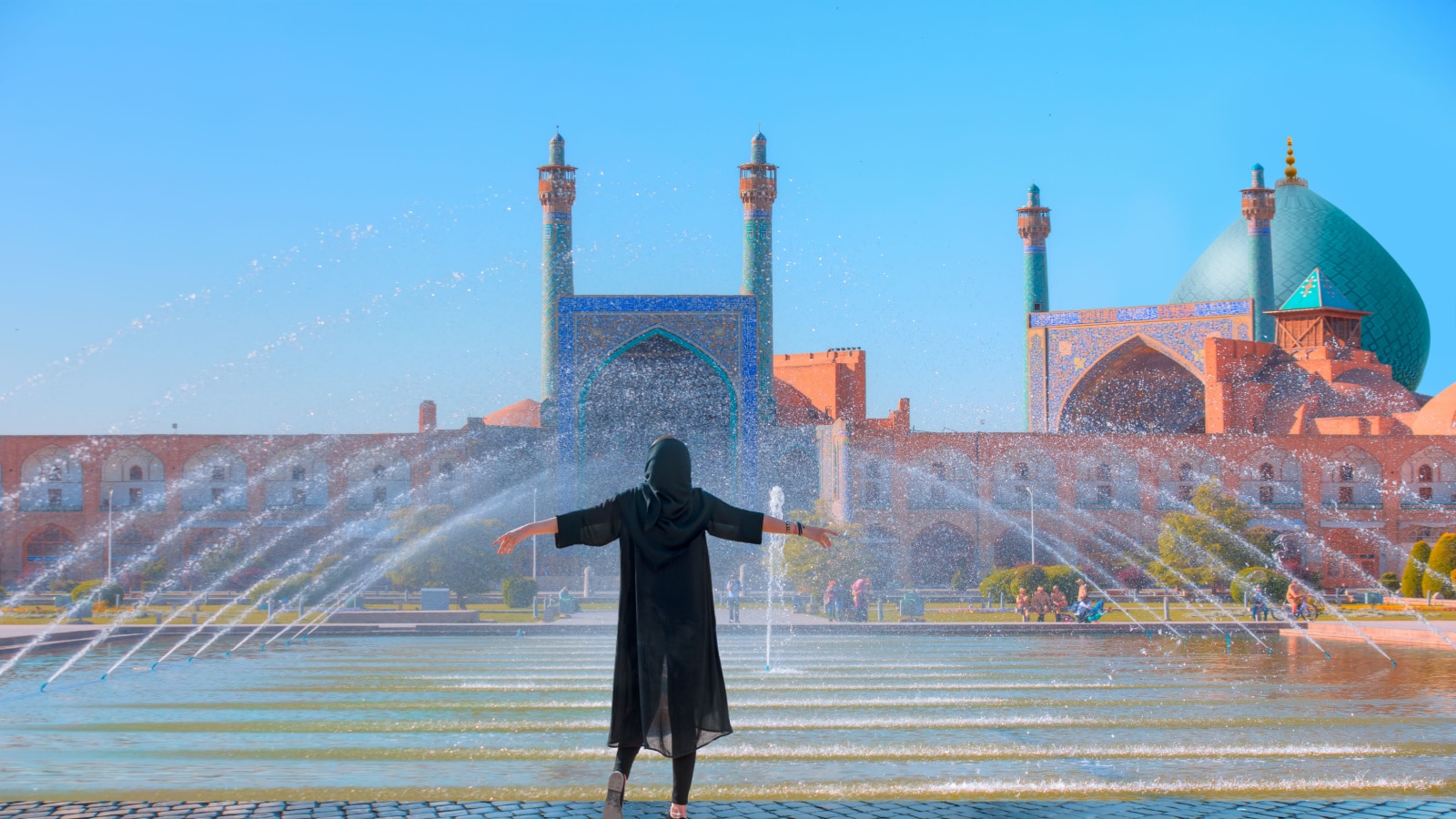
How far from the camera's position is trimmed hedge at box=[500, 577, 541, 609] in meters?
18.2

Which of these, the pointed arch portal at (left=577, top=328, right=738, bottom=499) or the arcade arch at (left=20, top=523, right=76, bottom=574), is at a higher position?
the pointed arch portal at (left=577, top=328, right=738, bottom=499)

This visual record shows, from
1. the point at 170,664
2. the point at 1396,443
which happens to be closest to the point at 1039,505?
the point at 1396,443

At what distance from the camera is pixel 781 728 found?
688cm

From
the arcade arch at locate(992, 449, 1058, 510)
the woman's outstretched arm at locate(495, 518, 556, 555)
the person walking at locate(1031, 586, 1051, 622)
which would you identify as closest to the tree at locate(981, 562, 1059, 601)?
the person walking at locate(1031, 586, 1051, 622)

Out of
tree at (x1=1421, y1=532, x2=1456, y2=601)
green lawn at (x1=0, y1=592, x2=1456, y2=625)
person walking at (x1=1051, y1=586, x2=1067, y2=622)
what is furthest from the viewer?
tree at (x1=1421, y1=532, x2=1456, y2=601)

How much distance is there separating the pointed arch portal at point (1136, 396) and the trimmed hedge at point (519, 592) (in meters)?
14.5

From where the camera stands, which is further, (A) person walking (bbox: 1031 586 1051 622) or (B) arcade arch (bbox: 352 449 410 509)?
(B) arcade arch (bbox: 352 449 410 509)

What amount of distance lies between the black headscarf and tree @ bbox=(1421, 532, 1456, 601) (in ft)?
61.8

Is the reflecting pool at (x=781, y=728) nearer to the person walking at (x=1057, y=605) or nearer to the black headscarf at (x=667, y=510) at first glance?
the black headscarf at (x=667, y=510)

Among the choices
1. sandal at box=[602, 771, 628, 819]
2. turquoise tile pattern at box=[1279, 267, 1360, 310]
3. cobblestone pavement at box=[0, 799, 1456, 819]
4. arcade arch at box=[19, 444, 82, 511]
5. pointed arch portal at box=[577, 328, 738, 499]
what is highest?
turquoise tile pattern at box=[1279, 267, 1360, 310]

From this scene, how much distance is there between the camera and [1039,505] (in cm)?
2700

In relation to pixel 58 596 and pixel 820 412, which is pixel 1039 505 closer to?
pixel 820 412

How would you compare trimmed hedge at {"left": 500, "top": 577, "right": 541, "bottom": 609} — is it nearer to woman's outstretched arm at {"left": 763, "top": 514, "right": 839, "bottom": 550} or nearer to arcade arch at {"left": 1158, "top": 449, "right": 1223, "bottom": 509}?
arcade arch at {"left": 1158, "top": 449, "right": 1223, "bottom": 509}

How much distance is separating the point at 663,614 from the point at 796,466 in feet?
76.8
